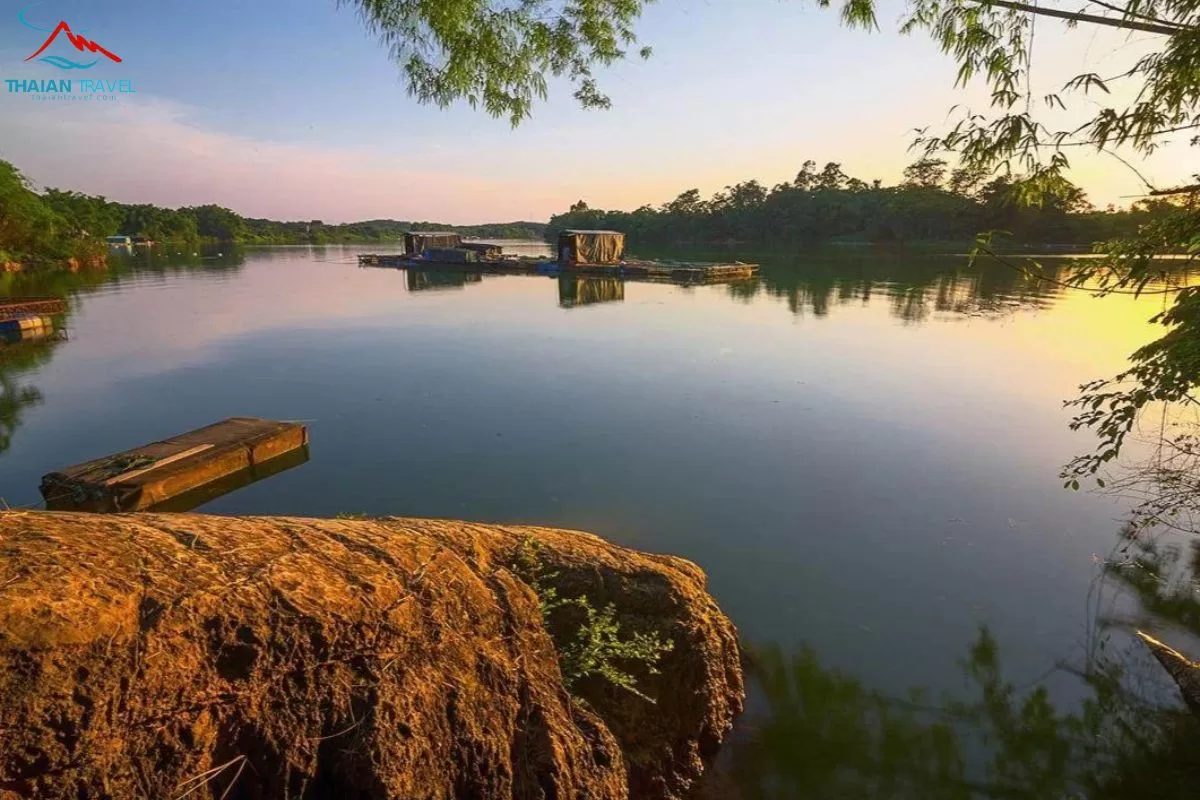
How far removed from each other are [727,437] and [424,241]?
2099 inches

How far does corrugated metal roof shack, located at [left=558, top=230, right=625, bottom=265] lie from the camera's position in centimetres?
4588

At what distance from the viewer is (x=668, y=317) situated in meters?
25.0

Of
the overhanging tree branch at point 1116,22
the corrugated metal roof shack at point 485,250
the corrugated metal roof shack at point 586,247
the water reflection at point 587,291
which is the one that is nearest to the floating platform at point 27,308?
the water reflection at point 587,291

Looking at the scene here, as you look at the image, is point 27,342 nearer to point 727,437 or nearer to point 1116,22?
point 727,437

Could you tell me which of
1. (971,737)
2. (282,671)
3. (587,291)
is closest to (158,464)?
(282,671)

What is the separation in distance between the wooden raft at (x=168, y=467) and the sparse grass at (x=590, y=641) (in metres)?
6.44

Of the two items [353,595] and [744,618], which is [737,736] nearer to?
[744,618]

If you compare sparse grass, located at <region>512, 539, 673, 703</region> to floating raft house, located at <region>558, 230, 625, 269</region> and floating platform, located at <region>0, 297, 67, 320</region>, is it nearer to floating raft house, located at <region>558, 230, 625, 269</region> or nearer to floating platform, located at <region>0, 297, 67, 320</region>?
floating platform, located at <region>0, 297, 67, 320</region>

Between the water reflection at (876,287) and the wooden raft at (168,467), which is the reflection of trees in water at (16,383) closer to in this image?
the wooden raft at (168,467)

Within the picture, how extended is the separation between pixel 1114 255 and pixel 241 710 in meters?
5.40

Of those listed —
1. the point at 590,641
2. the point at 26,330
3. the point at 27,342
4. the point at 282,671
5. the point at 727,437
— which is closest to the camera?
Answer: the point at 282,671

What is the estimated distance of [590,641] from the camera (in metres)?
3.47

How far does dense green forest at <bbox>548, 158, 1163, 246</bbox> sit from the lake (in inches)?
1814

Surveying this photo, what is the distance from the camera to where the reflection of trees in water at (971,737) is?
156 inches
